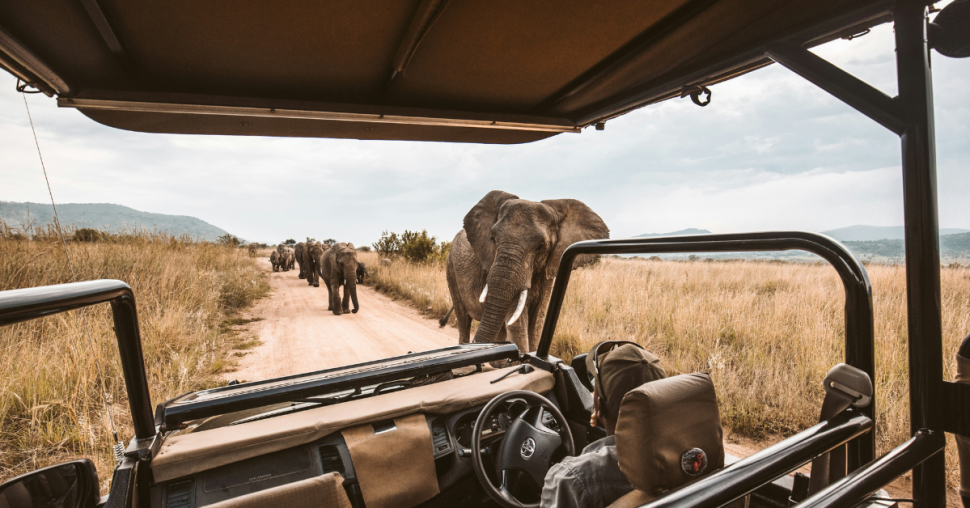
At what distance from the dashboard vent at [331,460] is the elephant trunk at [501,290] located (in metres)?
3.49

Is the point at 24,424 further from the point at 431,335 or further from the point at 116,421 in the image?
the point at 431,335

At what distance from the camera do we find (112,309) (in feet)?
4.92

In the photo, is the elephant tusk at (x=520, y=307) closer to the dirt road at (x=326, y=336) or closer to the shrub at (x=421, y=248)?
the dirt road at (x=326, y=336)

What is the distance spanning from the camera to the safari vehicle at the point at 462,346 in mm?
1397

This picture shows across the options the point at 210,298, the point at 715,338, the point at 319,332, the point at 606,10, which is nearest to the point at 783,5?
the point at 606,10

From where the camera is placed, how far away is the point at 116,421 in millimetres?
4184

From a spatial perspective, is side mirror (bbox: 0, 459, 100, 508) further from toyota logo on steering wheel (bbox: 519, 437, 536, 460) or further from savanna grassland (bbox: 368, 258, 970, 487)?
savanna grassland (bbox: 368, 258, 970, 487)

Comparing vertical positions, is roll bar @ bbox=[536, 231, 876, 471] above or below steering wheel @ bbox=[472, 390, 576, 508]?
above

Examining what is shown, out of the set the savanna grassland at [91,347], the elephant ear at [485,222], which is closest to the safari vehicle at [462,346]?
the savanna grassland at [91,347]

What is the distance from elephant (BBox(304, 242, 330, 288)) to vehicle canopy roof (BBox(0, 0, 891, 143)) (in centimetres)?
1583

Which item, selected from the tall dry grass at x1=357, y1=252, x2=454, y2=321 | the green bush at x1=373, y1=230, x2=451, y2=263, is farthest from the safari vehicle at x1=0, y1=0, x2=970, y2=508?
the green bush at x1=373, y1=230, x2=451, y2=263

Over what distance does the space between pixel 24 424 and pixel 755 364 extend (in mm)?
7137

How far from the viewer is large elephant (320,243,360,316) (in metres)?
11.7

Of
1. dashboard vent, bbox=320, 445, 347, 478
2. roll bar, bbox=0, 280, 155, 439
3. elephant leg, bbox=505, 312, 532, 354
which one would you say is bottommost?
elephant leg, bbox=505, 312, 532, 354
